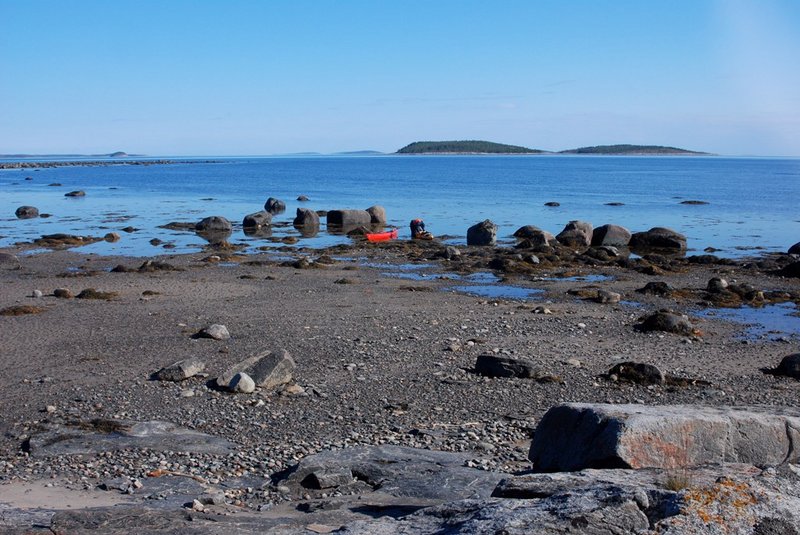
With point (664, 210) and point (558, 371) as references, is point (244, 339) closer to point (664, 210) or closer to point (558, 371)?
point (558, 371)

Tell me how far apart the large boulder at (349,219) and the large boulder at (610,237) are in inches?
602

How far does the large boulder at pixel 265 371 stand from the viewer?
14.0m

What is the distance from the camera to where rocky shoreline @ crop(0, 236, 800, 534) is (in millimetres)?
6406

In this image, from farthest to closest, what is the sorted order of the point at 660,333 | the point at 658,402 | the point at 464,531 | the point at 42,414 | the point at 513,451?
1. the point at 660,333
2. the point at 658,402
3. the point at 42,414
4. the point at 513,451
5. the point at 464,531

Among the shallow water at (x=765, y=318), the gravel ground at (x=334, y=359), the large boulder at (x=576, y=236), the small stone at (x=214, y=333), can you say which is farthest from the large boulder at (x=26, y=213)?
the shallow water at (x=765, y=318)

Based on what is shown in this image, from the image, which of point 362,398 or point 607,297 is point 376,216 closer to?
point 607,297

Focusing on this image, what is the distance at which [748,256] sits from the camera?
36.5 metres

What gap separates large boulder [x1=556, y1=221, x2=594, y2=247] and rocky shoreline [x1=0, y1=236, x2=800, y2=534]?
10.2 meters

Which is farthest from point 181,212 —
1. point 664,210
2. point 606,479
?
point 606,479

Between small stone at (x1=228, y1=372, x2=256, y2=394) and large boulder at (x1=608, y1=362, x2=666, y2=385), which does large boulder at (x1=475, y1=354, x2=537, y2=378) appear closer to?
large boulder at (x1=608, y1=362, x2=666, y2=385)

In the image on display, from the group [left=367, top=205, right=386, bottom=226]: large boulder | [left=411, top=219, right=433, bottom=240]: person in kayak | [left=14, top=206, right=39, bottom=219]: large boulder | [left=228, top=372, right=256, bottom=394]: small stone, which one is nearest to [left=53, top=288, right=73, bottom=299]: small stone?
[left=228, top=372, right=256, bottom=394]: small stone

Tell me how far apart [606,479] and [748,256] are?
1295 inches

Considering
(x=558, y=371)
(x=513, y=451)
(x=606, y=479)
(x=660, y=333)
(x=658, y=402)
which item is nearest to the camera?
(x=606, y=479)

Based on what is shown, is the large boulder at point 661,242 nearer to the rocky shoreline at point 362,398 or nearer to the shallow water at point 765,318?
the rocky shoreline at point 362,398
